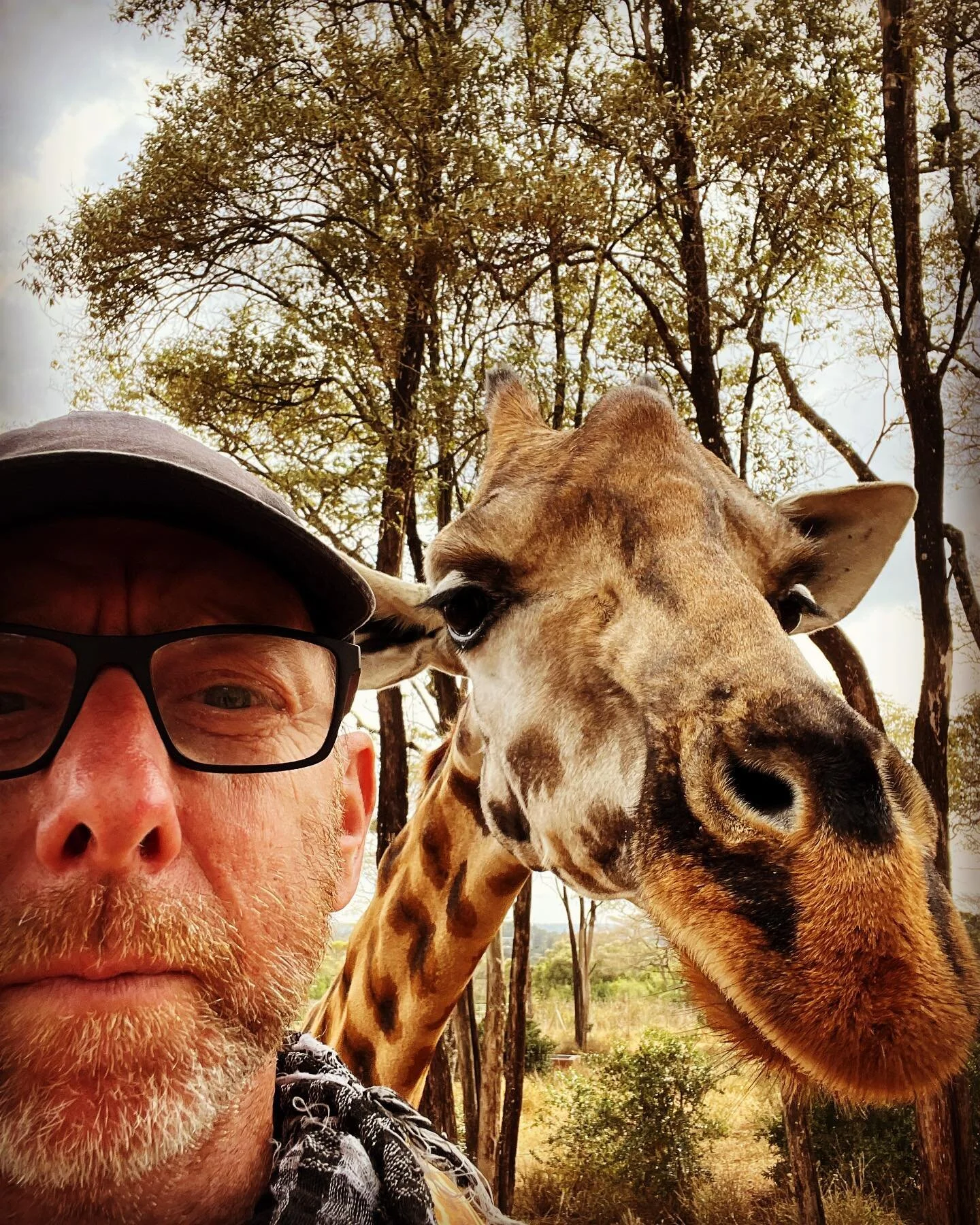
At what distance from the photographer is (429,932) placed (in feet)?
7.80

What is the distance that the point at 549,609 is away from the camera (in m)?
1.85

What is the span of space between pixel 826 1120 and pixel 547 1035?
5378mm

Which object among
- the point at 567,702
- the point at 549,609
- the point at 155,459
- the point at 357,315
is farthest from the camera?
the point at 357,315

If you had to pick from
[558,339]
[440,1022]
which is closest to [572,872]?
[440,1022]

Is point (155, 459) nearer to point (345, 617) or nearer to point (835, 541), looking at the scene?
point (345, 617)

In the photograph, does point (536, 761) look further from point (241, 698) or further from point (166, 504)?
point (166, 504)

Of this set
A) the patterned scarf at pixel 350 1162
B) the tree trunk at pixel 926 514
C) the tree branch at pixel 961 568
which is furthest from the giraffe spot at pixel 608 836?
the tree branch at pixel 961 568

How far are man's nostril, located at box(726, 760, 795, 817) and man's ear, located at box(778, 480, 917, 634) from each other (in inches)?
48.1

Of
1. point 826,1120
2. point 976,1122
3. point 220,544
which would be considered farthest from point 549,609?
point 826,1120

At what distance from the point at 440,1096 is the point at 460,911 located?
402 centimetres

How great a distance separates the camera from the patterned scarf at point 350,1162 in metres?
1.04

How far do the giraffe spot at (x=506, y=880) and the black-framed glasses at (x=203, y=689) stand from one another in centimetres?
122

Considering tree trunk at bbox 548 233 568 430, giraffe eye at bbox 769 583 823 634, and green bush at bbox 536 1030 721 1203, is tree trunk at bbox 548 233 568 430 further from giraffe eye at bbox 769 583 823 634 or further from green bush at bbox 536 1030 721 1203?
green bush at bbox 536 1030 721 1203

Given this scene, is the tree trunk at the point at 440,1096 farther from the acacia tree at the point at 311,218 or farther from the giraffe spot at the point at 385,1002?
the giraffe spot at the point at 385,1002
